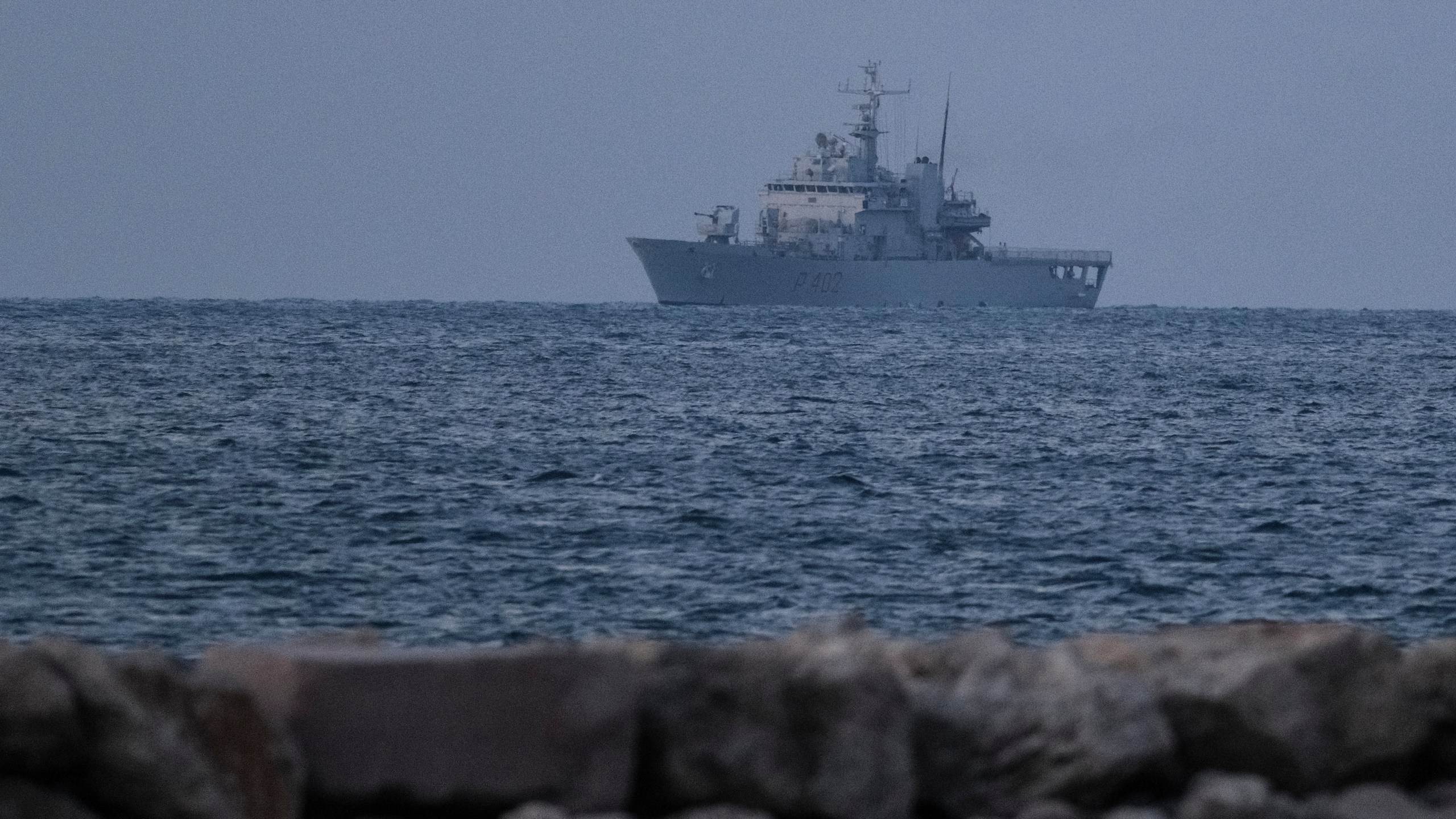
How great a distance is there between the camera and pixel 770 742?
3.62m

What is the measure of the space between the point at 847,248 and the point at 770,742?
80253 mm

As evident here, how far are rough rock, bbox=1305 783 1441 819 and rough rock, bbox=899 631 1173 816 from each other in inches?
11.7

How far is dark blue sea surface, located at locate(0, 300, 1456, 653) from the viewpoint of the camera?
12414 mm

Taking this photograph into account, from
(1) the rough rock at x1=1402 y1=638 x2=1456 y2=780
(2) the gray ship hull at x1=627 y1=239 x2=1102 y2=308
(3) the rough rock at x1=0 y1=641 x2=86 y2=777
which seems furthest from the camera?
(2) the gray ship hull at x1=627 y1=239 x2=1102 y2=308

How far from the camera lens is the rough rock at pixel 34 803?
3.10 m

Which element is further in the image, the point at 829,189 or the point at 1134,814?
the point at 829,189

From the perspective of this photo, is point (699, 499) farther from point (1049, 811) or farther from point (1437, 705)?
point (1049, 811)

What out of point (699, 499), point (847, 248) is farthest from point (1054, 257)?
point (699, 499)

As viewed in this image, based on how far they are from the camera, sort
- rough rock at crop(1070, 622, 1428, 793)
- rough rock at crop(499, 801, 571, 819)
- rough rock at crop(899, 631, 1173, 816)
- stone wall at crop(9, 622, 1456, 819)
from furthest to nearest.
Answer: rough rock at crop(1070, 622, 1428, 793) → rough rock at crop(899, 631, 1173, 816) → rough rock at crop(499, 801, 571, 819) → stone wall at crop(9, 622, 1456, 819)

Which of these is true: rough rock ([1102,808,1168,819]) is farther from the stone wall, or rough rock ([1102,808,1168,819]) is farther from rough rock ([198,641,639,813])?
rough rock ([198,641,639,813])

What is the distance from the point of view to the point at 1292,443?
1042 inches

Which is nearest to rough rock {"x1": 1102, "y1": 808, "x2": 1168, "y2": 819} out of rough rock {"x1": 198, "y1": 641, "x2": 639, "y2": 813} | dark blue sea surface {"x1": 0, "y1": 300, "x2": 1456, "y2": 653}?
rough rock {"x1": 198, "y1": 641, "x2": 639, "y2": 813}

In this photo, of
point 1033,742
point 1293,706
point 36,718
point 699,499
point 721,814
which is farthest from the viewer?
point 699,499

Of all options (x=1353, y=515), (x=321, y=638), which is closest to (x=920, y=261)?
(x=1353, y=515)
